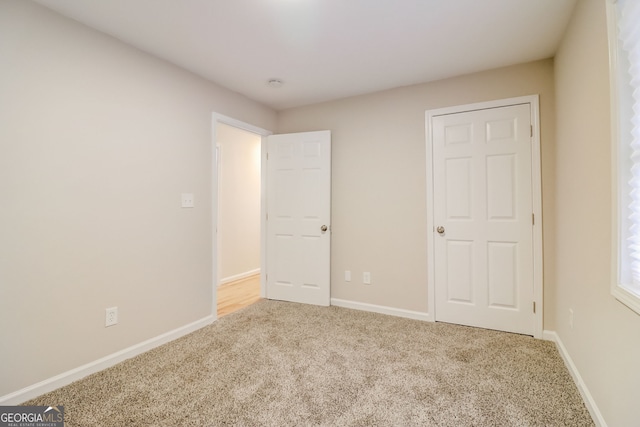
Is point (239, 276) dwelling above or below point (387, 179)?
below

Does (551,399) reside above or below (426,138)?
below

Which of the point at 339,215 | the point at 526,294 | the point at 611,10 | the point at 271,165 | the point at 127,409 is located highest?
the point at 611,10

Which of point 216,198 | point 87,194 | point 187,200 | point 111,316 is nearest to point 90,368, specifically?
point 111,316

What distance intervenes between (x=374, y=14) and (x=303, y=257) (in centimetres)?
247

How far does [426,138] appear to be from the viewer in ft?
9.41

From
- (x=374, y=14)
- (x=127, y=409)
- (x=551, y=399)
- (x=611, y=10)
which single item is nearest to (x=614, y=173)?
(x=611, y=10)

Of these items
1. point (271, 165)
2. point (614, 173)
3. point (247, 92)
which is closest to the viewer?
point (614, 173)

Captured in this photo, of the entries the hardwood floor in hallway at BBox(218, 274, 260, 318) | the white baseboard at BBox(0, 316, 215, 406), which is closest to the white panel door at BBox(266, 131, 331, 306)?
the hardwood floor in hallway at BBox(218, 274, 260, 318)

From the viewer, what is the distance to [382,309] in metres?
3.11

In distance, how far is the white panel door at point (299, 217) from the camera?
3.35 meters

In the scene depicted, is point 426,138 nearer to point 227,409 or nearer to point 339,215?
point 339,215

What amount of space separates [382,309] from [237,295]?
1909 mm

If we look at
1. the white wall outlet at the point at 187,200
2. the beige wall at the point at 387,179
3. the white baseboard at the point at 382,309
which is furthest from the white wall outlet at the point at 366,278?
the white wall outlet at the point at 187,200

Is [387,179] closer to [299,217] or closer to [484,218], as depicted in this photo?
[484,218]
